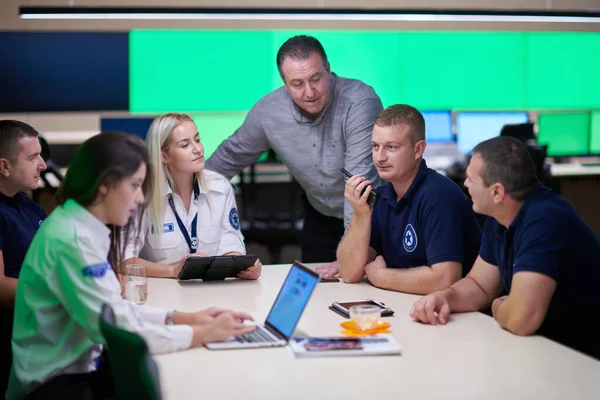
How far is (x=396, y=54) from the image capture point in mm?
7102

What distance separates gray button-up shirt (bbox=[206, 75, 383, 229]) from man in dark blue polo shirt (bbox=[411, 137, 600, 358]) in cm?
94

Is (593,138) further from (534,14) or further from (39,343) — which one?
(39,343)

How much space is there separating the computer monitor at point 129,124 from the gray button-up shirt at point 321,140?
9.12 ft

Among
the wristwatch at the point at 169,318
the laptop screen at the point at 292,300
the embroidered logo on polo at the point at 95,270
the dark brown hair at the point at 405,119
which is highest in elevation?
the dark brown hair at the point at 405,119

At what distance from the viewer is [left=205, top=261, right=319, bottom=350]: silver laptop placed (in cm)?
193

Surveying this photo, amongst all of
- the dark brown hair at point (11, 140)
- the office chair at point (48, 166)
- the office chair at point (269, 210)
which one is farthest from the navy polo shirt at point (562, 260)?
the office chair at point (269, 210)

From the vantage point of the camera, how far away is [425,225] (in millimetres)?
2598

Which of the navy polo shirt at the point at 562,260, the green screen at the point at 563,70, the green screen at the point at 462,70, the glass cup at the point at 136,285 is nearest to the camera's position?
the navy polo shirt at the point at 562,260

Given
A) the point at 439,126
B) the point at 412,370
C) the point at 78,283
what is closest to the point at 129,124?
the point at 439,126

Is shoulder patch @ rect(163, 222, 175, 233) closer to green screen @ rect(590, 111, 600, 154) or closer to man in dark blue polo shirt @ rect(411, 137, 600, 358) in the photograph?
man in dark blue polo shirt @ rect(411, 137, 600, 358)

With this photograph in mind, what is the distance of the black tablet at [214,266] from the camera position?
8.84ft

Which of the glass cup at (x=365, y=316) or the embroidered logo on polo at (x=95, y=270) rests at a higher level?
the embroidered logo on polo at (x=95, y=270)

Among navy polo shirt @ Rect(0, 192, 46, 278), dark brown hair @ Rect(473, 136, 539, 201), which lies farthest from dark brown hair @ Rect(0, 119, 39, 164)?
dark brown hair @ Rect(473, 136, 539, 201)

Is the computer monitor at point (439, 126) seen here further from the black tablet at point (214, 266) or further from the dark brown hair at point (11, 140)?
the dark brown hair at point (11, 140)
